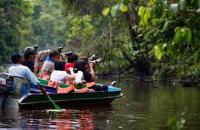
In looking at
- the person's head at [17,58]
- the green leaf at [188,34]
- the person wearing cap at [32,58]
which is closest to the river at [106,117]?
the person's head at [17,58]

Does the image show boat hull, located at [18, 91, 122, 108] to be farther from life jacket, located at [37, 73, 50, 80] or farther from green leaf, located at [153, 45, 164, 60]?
green leaf, located at [153, 45, 164, 60]

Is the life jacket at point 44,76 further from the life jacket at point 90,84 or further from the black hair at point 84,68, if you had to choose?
the life jacket at point 90,84

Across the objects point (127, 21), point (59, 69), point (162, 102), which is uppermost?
point (127, 21)

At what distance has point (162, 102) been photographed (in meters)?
18.4

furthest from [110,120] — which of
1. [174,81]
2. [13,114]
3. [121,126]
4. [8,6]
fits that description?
[8,6]

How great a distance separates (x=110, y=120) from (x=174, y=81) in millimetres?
21945

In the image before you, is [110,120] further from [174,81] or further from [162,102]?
[174,81]

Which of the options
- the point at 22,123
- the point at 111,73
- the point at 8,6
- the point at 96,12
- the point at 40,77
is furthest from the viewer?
the point at 8,6

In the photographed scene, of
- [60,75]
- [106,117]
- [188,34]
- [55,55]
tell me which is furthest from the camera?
[55,55]

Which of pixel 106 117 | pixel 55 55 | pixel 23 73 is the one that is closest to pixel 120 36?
pixel 55 55

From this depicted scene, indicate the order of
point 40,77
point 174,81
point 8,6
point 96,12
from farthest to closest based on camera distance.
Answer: point 8,6 < point 96,12 < point 174,81 < point 40,77

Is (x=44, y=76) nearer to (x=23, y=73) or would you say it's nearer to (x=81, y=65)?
(x=81, y=65)

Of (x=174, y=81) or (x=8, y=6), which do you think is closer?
(x=174, y=81)

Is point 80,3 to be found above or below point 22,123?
above
